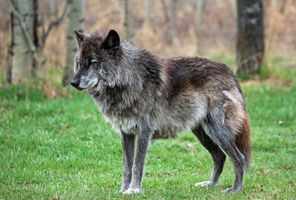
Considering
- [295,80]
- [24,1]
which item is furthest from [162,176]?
[295,80]

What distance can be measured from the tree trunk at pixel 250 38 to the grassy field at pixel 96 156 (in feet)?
8.28

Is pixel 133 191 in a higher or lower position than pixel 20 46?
lower

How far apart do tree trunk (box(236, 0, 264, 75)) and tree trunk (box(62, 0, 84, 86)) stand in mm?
4369

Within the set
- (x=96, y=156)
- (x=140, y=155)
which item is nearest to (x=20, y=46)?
(x=96, y=156)

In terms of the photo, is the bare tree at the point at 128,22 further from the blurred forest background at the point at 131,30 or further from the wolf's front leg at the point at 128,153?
the wolf's front leg at the point at 128,153

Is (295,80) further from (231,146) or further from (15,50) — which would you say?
(231,146)

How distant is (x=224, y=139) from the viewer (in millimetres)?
7426

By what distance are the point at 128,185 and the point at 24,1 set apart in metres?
7.86

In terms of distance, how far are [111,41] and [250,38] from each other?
9333 millimetres

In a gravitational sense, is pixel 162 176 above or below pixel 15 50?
below

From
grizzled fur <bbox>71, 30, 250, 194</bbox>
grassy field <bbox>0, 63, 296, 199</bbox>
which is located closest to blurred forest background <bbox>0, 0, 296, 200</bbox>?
grassy field <bbox>0, 63, 296, 199</bbox>

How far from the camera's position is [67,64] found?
13961 millimetres

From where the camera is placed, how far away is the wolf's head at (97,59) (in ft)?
22.4

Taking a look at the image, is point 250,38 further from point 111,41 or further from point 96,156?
point 111,41
